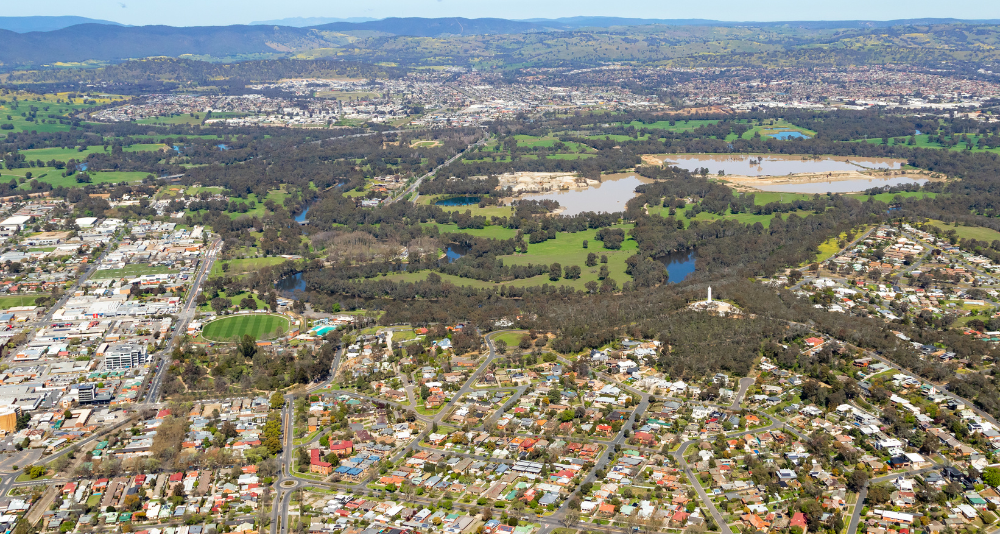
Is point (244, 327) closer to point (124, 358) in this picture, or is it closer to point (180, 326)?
point (180, 326)

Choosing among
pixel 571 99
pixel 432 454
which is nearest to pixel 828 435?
pixel 432 454

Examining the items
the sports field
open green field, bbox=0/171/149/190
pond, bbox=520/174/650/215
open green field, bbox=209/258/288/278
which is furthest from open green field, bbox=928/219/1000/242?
open green field, bbox=0/171/149/190

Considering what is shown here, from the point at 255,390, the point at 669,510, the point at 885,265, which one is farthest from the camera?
the point at 885,265

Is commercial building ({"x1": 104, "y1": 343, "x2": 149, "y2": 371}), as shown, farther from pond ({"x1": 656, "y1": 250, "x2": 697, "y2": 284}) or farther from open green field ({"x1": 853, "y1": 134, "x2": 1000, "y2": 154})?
open green field ({"x1": 853, "y1": 134, "x2": 1000, "y2": 154})

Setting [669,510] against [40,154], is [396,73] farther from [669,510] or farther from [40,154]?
[669,510]

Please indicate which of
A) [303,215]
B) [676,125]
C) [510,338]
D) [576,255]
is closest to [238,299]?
[510,338]
